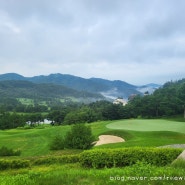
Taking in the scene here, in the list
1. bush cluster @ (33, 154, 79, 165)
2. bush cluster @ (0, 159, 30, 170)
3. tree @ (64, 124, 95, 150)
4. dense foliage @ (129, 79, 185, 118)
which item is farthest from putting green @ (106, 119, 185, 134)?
bush cluster @ (0, 159, 30, 170)

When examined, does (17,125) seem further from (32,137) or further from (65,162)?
(65,162)

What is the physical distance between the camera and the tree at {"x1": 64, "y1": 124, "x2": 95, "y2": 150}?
110 feet

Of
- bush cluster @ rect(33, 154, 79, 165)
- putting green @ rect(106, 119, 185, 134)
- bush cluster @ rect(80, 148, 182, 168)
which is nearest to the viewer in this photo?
bush cluster @ rect(80, 148, 182, 168)

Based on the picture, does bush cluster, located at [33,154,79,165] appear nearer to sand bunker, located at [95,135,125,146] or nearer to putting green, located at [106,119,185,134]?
sand bunker, located at [95,135,125,146]

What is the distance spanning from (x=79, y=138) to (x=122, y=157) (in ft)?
53.9

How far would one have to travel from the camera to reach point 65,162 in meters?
21.2

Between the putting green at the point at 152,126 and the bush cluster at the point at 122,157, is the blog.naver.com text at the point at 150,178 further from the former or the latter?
the putting green at the point at 152,126

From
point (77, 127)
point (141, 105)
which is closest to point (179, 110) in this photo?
point (141, 105)

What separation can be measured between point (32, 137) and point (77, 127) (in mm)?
30935

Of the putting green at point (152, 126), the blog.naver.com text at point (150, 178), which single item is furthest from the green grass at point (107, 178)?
the putting green at point (152, 126)

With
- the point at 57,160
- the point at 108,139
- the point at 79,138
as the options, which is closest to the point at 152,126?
the point at 108,139

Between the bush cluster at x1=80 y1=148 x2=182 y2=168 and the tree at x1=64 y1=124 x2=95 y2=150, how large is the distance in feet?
51.0

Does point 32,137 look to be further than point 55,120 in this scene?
No

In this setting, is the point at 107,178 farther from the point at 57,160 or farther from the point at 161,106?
the point at 161,106
